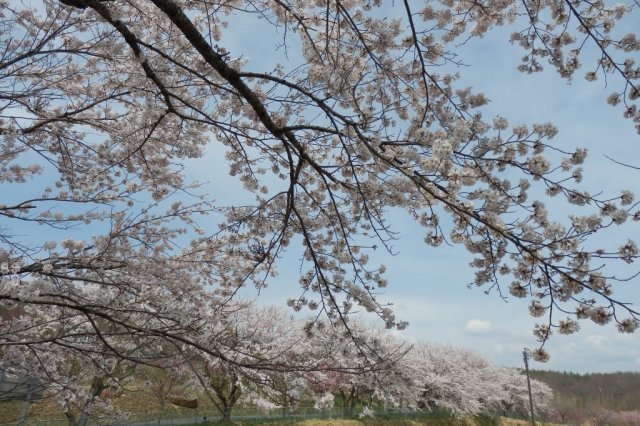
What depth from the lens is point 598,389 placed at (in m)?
71.3

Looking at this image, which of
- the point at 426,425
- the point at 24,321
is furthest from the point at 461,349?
the point at 24,321

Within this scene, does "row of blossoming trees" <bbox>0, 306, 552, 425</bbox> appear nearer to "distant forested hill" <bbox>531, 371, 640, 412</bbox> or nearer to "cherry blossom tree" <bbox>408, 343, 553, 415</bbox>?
"cherry blossom tree" <bbox>408, 343, 553, 415</bbox>

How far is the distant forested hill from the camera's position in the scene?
6059 cm

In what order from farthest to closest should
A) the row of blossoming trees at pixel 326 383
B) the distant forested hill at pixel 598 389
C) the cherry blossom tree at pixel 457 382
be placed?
the distant forested hill at pixel 598 389, the cherry blossom tree at pixel 457 382, the row of blossoming trees at pixel 326 383

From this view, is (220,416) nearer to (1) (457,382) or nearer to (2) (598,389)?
(1) (457,382)

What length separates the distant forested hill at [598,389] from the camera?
6059 cm

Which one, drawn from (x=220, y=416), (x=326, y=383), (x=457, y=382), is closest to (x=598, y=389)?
(x=457, y=382)

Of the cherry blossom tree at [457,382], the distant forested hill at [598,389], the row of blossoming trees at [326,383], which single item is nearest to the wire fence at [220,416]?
the row of blossoming trees at [326,383]

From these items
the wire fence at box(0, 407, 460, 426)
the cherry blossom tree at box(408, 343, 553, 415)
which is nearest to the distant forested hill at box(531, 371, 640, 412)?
the cherry blossom tree at box(408, 343, 553, 415)

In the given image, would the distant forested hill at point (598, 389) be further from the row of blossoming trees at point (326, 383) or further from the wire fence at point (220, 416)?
the wire fence at point (220, 416)

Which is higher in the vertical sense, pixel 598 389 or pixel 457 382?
pixel 457 382

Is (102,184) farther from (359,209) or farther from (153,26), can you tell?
(359,209)

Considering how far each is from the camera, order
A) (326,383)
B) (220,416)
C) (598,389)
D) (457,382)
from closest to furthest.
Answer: (326,383) → (220,416) → (457,382) → (598,389)

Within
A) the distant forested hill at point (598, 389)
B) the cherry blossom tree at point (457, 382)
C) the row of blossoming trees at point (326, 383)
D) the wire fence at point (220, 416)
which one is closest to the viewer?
the row of blossoming trees at point (326, 383)
